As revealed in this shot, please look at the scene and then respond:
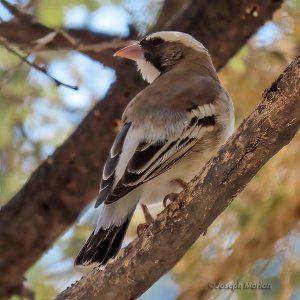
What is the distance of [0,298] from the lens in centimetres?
411

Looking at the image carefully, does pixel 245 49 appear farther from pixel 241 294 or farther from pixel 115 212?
pixel 115 212

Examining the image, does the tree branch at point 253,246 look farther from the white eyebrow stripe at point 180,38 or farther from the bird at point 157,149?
the white eyebrow stripe at point 180,38

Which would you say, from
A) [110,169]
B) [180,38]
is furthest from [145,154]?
[180,38]

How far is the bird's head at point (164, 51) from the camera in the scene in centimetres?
384

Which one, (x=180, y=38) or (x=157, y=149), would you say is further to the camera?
(x=180, y=38)

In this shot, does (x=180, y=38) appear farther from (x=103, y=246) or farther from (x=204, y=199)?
(x=204, y=199)

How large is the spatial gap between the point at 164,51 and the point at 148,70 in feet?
0.38

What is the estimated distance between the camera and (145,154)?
2.83 meters

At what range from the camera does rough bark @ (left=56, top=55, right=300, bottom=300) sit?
2.32 meters

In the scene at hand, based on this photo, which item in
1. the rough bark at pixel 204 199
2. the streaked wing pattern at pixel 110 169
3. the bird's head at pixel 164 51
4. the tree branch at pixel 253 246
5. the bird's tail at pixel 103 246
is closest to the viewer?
the rough bark at pixel 204 199

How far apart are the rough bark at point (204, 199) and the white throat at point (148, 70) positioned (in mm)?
1354

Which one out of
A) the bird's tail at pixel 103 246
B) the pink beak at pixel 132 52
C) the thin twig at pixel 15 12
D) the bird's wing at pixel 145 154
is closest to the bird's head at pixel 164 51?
the pink beak at pixel 132 52

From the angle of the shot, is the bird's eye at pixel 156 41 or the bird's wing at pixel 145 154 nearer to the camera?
the bird's wing at pixel 145 154

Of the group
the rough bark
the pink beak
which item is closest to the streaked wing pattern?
the rough bark
